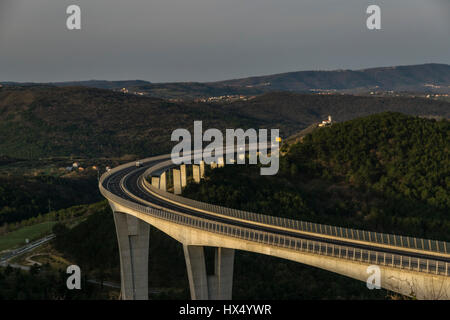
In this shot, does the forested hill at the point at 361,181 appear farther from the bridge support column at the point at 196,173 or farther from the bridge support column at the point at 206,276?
the bridge support column at the point at 206,276

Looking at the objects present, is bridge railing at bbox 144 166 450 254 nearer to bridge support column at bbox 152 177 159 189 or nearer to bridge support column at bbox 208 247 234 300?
bridge support column at bbox 208 247 234 300

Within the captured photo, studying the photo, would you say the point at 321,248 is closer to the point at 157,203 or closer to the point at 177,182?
the point at 157,203

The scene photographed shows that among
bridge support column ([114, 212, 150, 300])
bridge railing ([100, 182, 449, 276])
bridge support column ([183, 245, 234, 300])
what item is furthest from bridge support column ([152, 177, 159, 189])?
bridge support column ([183, 245, 234, 300])

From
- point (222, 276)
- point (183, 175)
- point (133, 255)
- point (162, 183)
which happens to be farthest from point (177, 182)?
point (222, 276)

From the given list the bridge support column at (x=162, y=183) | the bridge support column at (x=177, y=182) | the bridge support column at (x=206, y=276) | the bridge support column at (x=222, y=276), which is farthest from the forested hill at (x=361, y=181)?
the bridge support column at (x=206, y=276)
